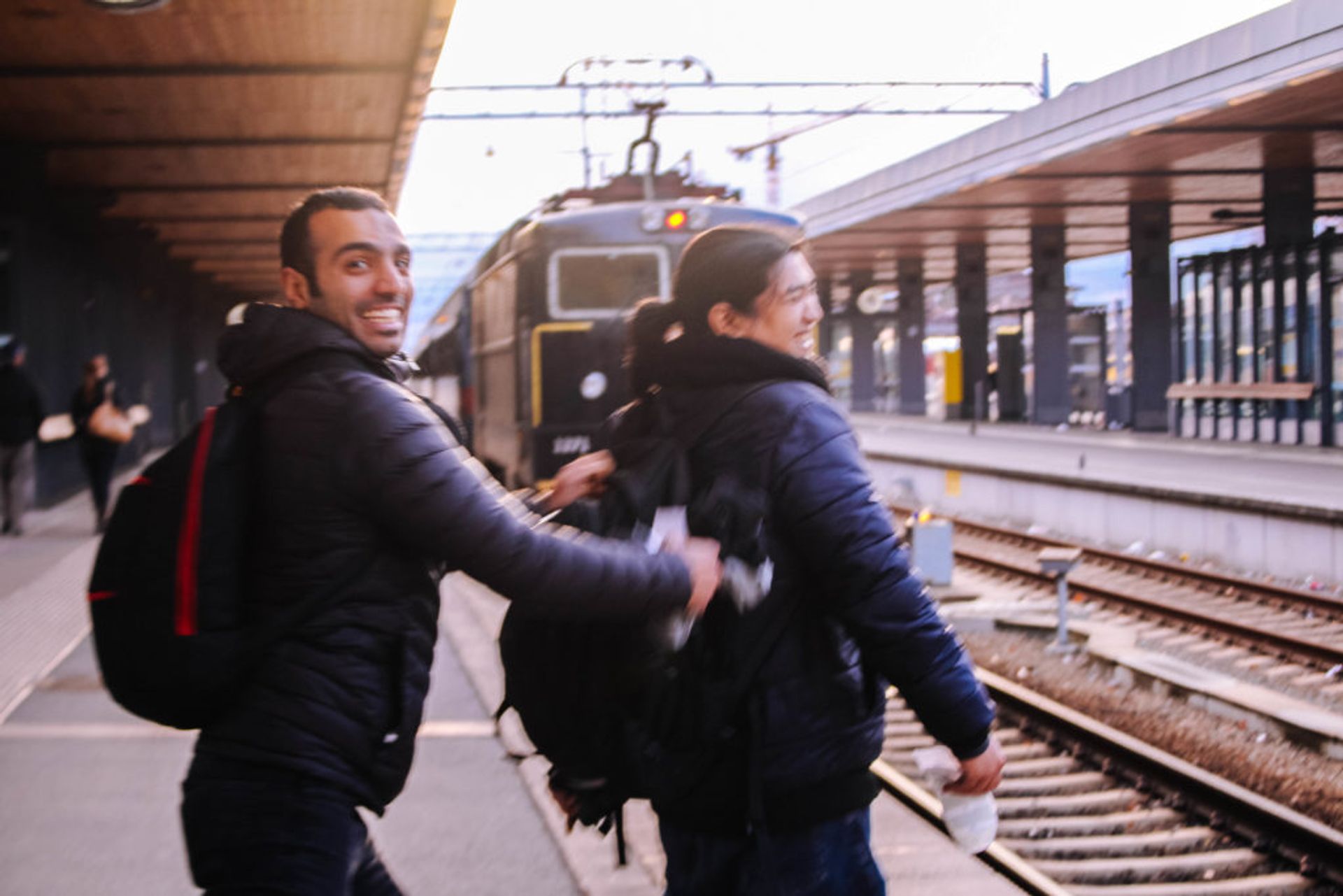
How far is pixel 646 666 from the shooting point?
2.38 m

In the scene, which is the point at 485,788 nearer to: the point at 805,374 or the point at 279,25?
the point at 805,374

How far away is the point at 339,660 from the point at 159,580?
266 mm

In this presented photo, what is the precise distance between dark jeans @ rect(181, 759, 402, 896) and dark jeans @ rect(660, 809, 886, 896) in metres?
0.58

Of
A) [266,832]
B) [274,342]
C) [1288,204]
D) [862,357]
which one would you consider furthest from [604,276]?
[862,357]

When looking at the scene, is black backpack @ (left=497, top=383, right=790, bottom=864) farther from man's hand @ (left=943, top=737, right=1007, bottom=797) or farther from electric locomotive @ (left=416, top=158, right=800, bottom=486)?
electric locomotive @ (left=416, top=158, right=800, bottom=486)

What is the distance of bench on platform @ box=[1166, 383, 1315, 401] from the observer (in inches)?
883

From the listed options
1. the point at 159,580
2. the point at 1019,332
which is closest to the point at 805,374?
the point at 159,580

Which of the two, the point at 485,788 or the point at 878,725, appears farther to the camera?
the point at 485,788

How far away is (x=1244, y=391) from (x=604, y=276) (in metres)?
14.0

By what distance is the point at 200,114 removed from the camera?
15.5 m

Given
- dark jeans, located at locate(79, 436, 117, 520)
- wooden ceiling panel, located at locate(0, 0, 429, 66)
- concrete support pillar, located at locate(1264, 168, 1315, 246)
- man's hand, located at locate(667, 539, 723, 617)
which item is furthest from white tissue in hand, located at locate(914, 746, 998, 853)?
concrete support pillar, located at locate(1264, 168, 1315, 246)

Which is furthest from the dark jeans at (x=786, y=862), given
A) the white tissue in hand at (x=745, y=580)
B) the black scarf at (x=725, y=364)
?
the black scarf at (x=725, y=364)

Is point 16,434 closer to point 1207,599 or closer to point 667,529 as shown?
point 1207,599

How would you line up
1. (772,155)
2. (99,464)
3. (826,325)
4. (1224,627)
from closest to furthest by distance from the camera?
(1224,627)
(99,464)
(772,155)
(826,325)
